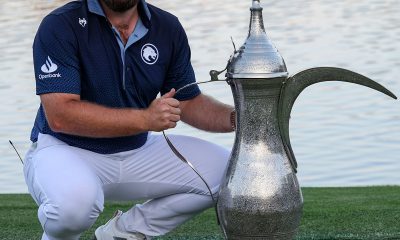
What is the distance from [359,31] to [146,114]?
40.3 ft

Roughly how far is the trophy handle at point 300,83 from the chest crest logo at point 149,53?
105 cm

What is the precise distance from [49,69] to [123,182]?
60 centimetres

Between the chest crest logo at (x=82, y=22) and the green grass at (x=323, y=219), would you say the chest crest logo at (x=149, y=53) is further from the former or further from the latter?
the green grass at (x=323, y=219)

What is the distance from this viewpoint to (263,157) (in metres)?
3.73

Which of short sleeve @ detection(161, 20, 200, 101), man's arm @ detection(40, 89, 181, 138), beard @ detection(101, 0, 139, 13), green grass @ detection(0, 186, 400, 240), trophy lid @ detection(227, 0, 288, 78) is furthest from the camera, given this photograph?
green grass @ detection(0, 186, 400, 240)

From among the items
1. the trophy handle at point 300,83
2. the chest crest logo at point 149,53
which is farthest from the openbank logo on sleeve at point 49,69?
the trophy handle at point 300,83

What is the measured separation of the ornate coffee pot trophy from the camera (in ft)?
12.1

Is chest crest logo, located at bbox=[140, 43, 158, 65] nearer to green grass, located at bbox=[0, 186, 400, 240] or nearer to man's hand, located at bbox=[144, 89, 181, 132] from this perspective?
man's hand, located at bbox=[144, 89, 181, 132]

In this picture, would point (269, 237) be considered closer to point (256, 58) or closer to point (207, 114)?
point (256, 58)

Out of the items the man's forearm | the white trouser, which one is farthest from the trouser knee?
the man's forearm

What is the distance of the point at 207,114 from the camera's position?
4.73m

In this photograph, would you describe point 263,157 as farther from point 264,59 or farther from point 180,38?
point 180,38

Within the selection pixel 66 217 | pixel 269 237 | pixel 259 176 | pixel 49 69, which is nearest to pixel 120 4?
pixel 49 69

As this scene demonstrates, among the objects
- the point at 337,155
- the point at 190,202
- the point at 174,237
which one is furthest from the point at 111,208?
the point at 337,155
